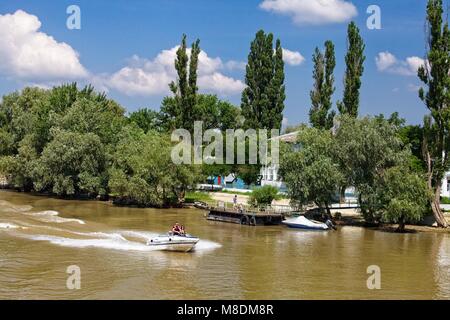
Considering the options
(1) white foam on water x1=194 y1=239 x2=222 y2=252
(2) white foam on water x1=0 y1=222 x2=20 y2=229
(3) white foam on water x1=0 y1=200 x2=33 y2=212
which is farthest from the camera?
(3) white foam on water x1=0 y1=200 x2=33 y2=212

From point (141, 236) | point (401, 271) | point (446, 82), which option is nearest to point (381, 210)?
point (446, 82)

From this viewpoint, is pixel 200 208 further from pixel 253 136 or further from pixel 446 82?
pixel 446 82

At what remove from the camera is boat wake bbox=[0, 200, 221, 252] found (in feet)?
121

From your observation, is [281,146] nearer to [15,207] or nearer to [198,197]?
[198,197]

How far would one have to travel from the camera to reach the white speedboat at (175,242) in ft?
114

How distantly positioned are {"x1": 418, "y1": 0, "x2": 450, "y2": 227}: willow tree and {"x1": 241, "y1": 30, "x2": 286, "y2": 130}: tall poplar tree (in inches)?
1165

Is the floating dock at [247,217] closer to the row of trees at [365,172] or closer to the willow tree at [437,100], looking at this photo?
the row of trees at [365,172]

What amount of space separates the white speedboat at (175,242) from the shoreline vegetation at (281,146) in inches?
727

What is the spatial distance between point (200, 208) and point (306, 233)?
20152 millimetres

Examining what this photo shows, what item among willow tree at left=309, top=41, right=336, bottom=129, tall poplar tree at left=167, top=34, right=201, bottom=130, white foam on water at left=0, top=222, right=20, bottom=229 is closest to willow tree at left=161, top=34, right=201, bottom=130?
tall poplar tree at left=167, top=34, right=201, bottom=130

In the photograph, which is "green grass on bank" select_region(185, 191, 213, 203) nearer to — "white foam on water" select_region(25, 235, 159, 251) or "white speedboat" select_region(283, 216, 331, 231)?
"white speedboat" select_region(283, 216, 331, 231)

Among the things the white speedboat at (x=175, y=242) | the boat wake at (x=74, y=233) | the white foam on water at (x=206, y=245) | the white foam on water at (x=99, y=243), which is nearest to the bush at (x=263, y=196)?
the boat wake at (x=74, y=233)

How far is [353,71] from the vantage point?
6169 cm

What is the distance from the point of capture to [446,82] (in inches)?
1896
